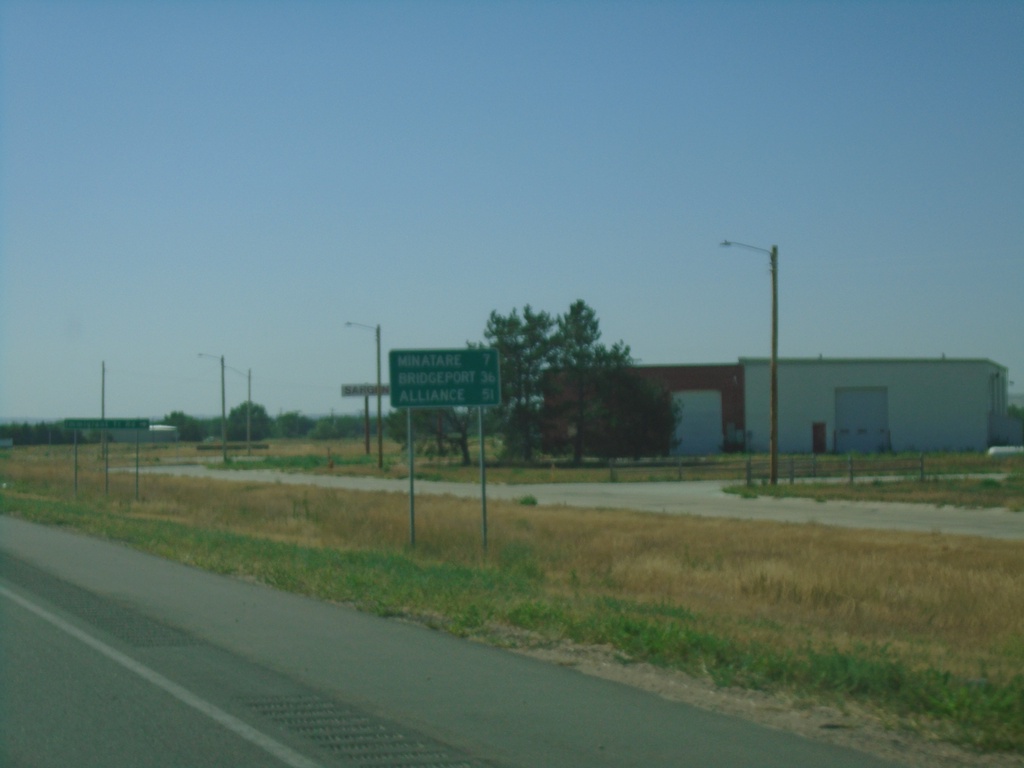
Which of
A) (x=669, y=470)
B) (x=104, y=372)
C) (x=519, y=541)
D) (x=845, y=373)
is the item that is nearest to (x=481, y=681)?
(x=519, y=541)

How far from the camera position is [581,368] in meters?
72.4

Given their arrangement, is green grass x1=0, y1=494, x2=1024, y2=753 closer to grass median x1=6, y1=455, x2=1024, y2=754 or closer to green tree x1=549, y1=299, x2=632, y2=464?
grass median x1=6, y1=455, x2=1024, y2=754

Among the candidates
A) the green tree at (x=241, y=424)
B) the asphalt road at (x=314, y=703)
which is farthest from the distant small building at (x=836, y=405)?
the green tree at (x=241, y=424)

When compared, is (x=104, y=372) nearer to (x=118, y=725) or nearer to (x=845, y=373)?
(x=845, y=373)

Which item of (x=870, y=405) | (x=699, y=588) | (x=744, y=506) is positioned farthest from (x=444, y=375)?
(x=870, y=405)

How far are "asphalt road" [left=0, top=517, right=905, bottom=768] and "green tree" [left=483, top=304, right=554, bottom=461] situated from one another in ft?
191

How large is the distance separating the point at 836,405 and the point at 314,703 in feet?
250

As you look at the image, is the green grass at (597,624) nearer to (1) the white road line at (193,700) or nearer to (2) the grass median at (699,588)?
(2) the grass median at (699,588)

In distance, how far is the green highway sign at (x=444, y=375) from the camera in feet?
65.7

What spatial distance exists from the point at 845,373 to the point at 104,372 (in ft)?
169

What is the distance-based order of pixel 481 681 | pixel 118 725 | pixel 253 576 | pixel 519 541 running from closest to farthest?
pixel 118 725
pixel 481 681
pixel 253 576
pixel 519 541

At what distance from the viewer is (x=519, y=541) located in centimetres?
2216

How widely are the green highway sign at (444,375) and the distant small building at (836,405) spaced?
5936 cm

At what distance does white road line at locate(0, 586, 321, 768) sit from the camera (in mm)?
7004
